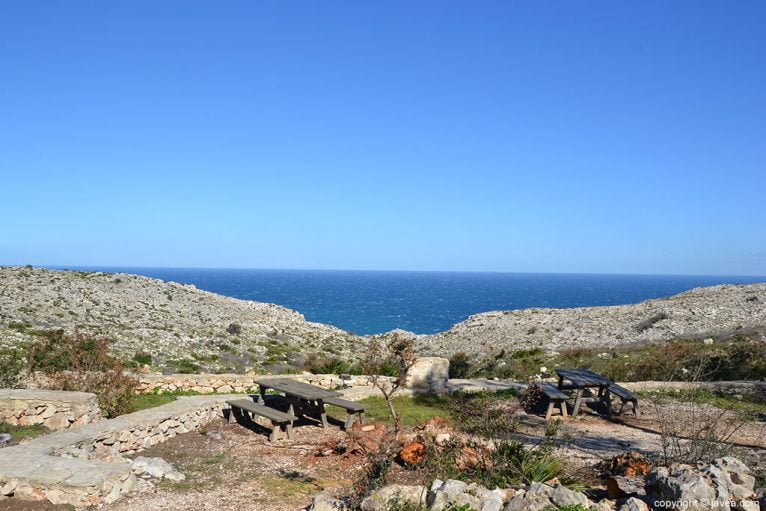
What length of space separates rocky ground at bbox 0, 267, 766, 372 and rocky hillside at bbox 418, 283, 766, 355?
63 mm

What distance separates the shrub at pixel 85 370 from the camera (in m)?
10.7

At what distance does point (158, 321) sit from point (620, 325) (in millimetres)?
25195

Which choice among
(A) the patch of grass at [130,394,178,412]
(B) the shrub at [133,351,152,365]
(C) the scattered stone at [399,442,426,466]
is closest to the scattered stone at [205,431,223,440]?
(A) the patch of grass at [130,394,178,412]

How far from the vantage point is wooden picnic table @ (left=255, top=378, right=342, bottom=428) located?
11.4 m

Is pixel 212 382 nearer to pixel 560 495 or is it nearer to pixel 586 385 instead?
pixel 586 385

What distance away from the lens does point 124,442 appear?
9000 mm

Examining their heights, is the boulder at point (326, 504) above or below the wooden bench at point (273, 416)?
above

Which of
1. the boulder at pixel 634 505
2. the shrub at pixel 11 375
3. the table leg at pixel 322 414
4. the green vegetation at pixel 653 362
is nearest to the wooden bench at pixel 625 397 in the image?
the green vegetation at pixel 653 362

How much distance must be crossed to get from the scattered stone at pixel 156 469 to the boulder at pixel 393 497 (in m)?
3.44

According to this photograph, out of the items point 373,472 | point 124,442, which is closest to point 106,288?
point 124,442

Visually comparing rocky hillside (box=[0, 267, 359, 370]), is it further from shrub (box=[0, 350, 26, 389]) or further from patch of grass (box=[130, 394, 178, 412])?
patch of grass (box=[130, 394, 178, 412])

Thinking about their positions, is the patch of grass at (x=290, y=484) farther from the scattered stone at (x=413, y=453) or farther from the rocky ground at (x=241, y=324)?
the rocky ground at (x=241, y=324)

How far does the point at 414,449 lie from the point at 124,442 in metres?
4.92

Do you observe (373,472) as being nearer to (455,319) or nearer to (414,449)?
(414,449)
